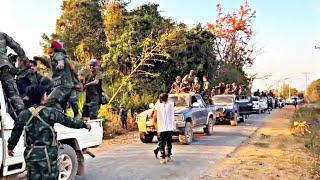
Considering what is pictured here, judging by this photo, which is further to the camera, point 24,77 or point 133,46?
point 133,46

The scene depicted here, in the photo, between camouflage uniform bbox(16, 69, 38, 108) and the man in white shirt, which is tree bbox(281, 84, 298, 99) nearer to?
the man in white shirt

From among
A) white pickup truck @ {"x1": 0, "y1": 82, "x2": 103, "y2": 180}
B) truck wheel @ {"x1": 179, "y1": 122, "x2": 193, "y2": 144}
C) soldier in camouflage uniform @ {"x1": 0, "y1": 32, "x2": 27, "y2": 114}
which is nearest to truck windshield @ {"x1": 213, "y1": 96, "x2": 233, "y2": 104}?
truck wheel @ {"x1": 179, "y1": 122, "x2": 193, "y2": 144}

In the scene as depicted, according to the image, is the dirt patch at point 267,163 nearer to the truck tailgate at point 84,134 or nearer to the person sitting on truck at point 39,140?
the truck tailgate at point 84,134

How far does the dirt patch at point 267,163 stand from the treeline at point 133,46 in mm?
9102

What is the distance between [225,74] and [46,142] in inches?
1446

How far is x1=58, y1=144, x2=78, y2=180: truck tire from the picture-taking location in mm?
7484

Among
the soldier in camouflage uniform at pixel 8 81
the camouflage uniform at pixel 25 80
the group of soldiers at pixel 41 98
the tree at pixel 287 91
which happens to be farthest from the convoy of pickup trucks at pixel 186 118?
the tree at pixel 287 91

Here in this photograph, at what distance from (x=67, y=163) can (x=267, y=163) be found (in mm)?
5377

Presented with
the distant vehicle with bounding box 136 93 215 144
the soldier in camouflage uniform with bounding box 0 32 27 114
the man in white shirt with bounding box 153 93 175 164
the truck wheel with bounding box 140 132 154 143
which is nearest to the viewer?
the soldier in camouflage uniform with bounding box 0 32 27 114

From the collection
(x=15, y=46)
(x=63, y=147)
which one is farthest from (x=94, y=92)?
(x=63, y=147)

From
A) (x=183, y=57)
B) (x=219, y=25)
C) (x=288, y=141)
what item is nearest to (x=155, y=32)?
(x=183, y=57)

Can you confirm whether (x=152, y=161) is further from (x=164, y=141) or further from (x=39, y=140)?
(x=39, y=140)

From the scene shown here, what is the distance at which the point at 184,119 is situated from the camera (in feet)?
48.2

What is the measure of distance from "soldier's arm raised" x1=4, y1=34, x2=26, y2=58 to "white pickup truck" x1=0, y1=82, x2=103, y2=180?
1258 mm
